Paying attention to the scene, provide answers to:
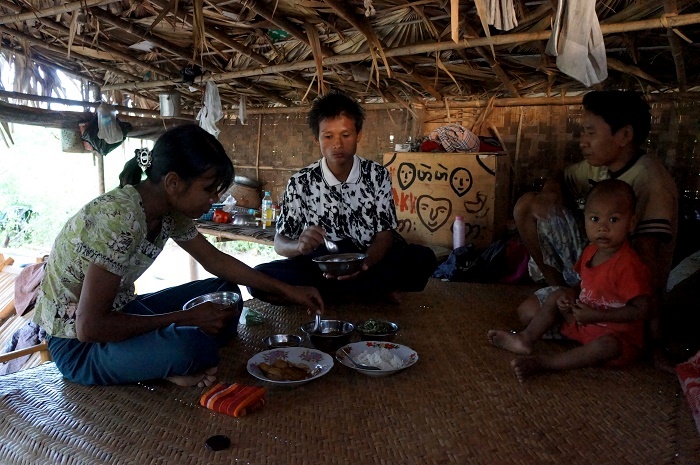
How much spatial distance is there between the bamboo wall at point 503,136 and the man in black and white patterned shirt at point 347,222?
2.05 meters

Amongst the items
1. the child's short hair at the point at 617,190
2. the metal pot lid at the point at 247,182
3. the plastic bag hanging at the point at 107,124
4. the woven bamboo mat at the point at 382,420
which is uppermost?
the plastic bag hanging at the point at 107,124

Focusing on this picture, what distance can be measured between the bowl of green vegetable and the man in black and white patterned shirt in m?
0.54

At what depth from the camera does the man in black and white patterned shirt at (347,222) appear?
296cm

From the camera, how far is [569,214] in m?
2.83

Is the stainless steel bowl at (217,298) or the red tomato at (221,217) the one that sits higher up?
the stainless steel bowl at (217,298)

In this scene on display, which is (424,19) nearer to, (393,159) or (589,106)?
(589,106)

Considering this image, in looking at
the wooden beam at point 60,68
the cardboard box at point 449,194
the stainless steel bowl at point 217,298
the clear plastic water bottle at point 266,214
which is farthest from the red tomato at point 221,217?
the stainless steel bowl at point 217,298

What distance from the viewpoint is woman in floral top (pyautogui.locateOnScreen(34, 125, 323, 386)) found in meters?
1.74

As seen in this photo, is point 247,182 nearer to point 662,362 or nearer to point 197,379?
point 197,379

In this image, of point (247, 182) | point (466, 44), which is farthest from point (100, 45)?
point (466, 44)

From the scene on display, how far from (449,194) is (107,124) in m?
3.51

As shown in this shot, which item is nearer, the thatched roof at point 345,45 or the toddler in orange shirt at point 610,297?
the toddler in orange shirt at point 610,297

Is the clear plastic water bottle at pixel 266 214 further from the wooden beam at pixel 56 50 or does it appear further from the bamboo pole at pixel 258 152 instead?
the wooden beam at pixel 56 50

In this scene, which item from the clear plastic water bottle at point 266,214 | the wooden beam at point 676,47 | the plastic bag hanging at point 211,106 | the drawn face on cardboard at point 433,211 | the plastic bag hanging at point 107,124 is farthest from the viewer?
the clear plastic water bottle at point 266,214
